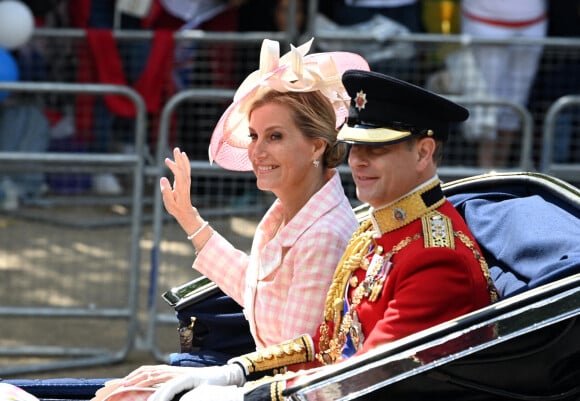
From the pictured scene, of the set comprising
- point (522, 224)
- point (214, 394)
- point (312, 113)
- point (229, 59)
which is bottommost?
point (214, 394)

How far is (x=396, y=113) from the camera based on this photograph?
303 cm

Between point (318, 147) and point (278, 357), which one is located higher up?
point (318, 147)

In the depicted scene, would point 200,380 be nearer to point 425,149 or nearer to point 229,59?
point 425,149

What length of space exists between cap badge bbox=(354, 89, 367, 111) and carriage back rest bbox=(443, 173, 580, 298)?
1.72ft

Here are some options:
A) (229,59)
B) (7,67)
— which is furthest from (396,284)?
(7,67)

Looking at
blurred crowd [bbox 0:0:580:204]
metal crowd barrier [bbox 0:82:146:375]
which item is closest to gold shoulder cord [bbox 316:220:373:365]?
metal crowd barrier [bbox 0:82:146:375]

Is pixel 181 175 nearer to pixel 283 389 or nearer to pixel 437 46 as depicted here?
pixel 283 389

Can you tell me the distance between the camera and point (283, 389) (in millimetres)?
2785

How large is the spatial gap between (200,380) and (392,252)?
1.82 ft

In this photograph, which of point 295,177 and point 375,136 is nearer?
point 375,136

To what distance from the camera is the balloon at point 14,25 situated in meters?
7.64

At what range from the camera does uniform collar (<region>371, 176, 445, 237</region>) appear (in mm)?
3062

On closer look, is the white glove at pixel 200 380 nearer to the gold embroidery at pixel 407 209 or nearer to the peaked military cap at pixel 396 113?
the gold embroidery at pixel 407 209

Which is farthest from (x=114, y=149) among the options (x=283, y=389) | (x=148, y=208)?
(x=283, y=389)
